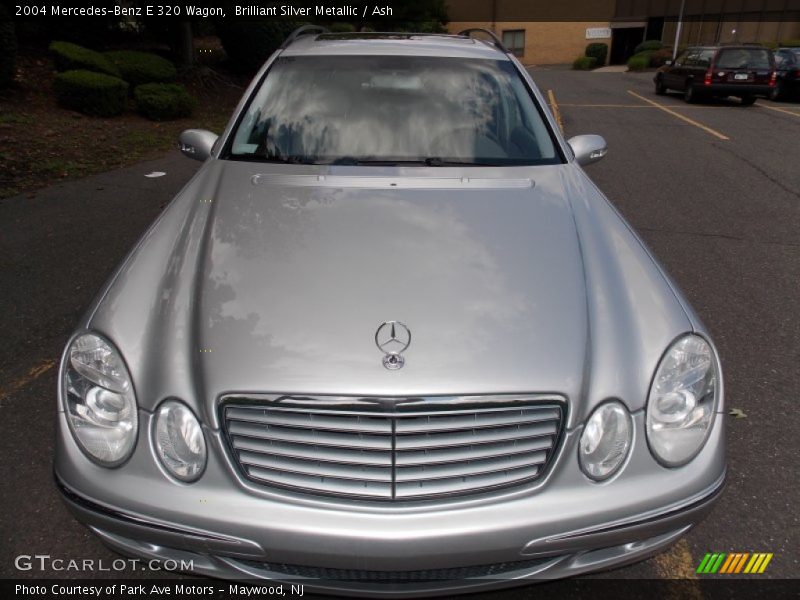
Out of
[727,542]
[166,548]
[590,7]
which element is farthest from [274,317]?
[590,7]

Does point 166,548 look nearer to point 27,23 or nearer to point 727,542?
point 727,542

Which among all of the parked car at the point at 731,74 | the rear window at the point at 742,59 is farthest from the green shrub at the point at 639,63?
the rear window at the point at 742,59

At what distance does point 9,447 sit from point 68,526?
0.63 metres

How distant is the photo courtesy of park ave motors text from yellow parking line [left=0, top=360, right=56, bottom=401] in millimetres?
15

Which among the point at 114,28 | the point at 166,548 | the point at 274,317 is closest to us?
the point at 166,548

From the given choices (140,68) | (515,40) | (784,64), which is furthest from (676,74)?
(515,40)

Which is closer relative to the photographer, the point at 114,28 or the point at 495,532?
Answer: the point at 495,532

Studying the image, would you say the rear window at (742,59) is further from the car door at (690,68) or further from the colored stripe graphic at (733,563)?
the colored stripe graphic at (733,563)

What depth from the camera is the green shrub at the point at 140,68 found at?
11.2m

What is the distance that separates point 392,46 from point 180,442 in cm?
260

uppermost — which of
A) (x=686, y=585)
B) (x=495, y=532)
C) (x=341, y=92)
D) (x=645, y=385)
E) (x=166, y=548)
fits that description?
(x=341, y=92)

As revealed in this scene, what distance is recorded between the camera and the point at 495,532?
5.27 feet

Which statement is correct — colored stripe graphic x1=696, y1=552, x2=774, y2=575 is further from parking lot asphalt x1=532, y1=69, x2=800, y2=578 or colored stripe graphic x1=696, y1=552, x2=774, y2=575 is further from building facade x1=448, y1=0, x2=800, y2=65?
building facade x1=448, y1=0, x2=800, y2=65

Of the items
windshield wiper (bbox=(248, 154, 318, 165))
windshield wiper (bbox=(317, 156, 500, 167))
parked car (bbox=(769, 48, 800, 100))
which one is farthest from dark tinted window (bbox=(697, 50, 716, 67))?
windshield wiper (bbox=(248, 154, 318, 165))
